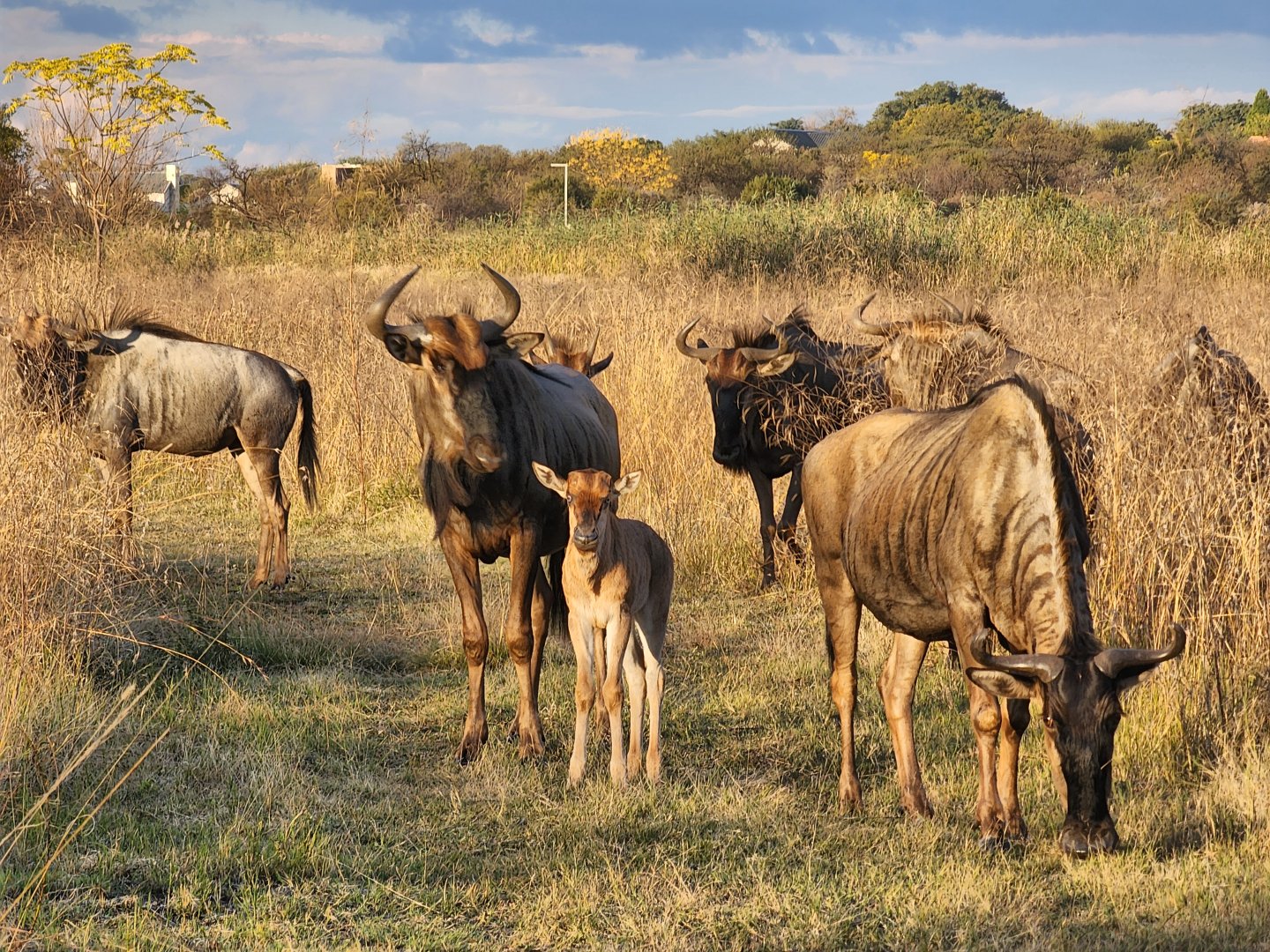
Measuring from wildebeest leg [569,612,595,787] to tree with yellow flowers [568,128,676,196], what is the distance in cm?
4551

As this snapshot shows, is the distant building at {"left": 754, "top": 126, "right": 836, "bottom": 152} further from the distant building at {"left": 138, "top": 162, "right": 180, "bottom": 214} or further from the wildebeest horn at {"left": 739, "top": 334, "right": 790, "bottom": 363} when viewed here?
the wildebeest horn at {"left": 739, "top": 334, "right": 790, "bottom": 363}

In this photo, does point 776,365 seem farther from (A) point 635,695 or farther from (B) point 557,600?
(A) point 635,695

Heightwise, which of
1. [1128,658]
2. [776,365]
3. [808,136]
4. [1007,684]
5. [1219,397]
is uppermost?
[808,136]

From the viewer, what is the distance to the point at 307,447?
10500 millimetres

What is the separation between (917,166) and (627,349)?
3209 cm

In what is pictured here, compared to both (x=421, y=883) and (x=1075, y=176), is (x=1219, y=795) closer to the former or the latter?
(x=421, y=883)

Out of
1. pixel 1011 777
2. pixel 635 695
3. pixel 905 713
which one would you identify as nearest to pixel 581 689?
pixel 635 695

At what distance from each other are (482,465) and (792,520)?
4.08 m

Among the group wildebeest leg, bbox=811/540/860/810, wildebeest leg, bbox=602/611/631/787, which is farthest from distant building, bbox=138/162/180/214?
wildebeest leg, bbox=811/540/860/810

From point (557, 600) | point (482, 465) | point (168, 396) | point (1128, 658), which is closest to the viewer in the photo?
point (1128, 658)

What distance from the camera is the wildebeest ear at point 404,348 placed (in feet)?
20.1

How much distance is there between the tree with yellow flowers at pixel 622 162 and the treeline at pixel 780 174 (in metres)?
0.08

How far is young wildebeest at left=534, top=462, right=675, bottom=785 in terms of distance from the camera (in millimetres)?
5730

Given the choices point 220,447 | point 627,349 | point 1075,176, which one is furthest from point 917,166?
point 220,447
